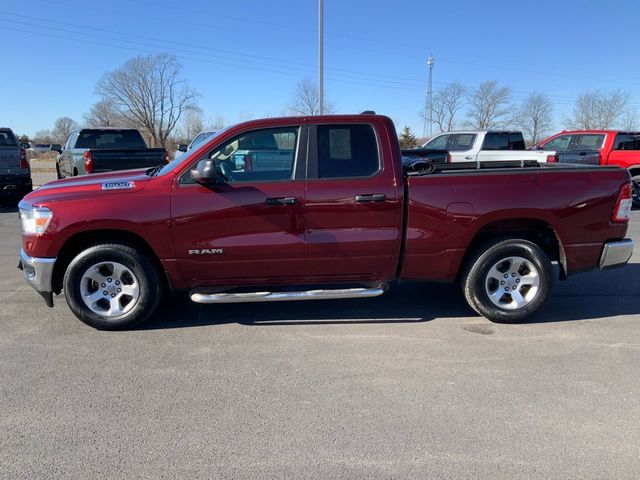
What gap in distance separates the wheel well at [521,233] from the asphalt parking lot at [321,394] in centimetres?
65

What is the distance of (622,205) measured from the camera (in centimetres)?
477

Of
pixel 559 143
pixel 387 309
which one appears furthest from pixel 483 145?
pixel 387 309

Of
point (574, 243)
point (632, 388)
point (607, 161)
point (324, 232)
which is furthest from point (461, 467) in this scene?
point (607, 161)

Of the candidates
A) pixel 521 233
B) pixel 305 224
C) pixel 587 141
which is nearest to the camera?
pixel 305 224

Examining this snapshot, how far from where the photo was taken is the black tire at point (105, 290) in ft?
14.6

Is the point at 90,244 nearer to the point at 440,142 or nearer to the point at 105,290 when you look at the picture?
the point at 105,290

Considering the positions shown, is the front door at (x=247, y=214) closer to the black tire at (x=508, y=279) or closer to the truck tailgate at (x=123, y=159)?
the black tire at (x=508, y=279)

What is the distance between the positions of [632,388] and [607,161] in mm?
11883

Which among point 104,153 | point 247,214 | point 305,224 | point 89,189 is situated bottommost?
point 305,224

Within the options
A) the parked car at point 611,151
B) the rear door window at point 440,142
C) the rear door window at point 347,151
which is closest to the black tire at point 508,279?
the rear door window at point 347,151

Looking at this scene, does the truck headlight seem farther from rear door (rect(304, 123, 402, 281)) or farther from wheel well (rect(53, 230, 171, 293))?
rear door (rect(304, 123, 402, 281))

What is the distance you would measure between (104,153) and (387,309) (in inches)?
324

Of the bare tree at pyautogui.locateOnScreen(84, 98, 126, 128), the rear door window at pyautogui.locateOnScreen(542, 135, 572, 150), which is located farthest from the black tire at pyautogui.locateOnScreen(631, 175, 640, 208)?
the bare tree at pyautogui.locateOnScreen(84, 98, 126, 128)

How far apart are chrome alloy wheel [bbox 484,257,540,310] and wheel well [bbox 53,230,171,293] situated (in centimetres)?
312
